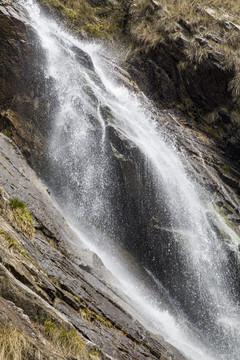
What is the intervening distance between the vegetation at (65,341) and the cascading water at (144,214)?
213 inches

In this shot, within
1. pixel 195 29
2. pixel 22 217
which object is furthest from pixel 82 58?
pixel 22 217

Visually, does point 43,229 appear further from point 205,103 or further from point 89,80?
point 205,103

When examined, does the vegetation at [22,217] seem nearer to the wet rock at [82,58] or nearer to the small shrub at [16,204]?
the small shrub at [16,204]

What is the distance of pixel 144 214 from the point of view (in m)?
11.2

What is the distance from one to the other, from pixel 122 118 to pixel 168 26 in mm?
9873

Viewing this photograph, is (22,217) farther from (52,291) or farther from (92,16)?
(92,16)

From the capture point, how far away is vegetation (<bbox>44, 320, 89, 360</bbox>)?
340 cm

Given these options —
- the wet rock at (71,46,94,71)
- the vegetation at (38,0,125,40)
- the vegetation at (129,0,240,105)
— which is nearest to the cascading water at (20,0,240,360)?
the wet rock at (71,46,94,71)

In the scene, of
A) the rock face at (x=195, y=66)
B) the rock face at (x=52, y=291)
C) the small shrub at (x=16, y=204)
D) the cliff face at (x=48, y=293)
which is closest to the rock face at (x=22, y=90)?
the cliff face at (x=48, y=293)

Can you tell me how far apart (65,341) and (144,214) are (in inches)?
312

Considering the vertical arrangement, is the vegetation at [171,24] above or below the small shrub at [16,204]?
above

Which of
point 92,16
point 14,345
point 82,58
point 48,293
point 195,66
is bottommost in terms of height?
point 48,293

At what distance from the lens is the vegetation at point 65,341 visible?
340 centimetres

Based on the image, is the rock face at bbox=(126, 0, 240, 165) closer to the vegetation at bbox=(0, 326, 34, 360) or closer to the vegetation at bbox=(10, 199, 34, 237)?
the vegetation at bbox=(10, 199, 34, 237)
